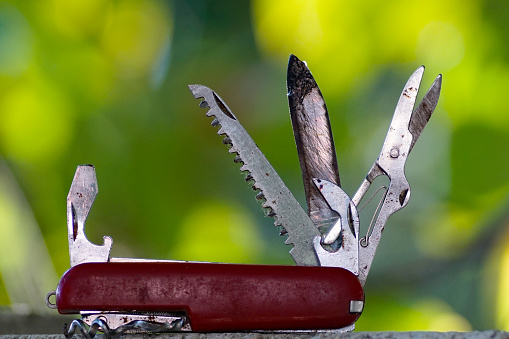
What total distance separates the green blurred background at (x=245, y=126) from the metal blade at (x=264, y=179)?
63.2 inches

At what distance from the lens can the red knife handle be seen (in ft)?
3.25

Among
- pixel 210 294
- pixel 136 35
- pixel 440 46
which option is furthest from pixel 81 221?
pixel 440 46

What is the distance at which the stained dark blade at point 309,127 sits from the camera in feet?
3.99

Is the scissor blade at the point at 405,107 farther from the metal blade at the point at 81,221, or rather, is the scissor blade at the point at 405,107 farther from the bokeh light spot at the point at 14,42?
the bokeh light spot at the point at 14,42

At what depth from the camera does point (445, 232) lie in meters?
2.78

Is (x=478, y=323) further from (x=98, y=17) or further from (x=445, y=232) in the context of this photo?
(x=98, y=17)

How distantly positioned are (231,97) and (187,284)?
198cm

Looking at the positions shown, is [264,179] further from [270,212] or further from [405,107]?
[405,107]

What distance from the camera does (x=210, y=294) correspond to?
3.27ft

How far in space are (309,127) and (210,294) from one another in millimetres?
435

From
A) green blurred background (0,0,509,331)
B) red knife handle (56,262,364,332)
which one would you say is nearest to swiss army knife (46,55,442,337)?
red knife handle (56,262,364,332)

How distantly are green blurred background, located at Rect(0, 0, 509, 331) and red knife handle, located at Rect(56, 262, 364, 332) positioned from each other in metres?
1.71

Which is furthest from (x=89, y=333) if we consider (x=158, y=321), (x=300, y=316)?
(x=300, y=316)

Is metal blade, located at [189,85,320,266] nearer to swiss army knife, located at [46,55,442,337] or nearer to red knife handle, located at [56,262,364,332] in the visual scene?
swiss army knife, located at [46,55,442,337]
